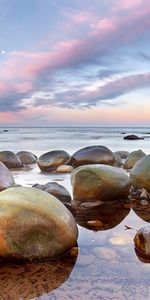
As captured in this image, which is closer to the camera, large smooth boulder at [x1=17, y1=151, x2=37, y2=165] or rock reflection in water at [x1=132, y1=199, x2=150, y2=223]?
rock reflection in water at [x1=132, y1=199, x2=150, y2=223]

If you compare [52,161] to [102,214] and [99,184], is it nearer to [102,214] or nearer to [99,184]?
[99,184]

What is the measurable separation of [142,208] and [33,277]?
2.36m

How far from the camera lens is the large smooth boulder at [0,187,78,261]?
109 inches

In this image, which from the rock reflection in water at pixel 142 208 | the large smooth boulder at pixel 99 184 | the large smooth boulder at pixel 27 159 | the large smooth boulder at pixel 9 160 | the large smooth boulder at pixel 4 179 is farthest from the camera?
the large smooth boulder at pixel 27 159

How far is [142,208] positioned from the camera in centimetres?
455

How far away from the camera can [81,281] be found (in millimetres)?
2482

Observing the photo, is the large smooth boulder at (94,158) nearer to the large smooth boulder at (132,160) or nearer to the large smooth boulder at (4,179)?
the large smooth boulder at (132,160)

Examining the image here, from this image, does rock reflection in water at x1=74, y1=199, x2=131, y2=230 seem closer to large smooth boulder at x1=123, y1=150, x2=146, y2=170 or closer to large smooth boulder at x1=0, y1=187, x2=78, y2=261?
large smooth boulder at x1=0, y1=187, x2=78, y2=261

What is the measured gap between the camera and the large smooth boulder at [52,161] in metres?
8.40

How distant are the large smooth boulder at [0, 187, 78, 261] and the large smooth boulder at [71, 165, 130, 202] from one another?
5.42 ft

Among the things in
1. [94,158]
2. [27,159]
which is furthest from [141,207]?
[27,159]

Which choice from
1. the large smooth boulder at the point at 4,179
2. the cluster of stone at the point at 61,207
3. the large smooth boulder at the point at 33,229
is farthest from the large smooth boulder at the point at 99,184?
the large smooth boulder at the point at 33,229

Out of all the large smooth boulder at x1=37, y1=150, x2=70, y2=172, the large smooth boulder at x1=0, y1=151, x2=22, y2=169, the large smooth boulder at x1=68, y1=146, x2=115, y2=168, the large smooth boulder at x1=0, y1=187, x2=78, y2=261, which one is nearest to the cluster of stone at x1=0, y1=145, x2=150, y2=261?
the large smooth boulder at x1=0, y1=187, x2=78, y2=261

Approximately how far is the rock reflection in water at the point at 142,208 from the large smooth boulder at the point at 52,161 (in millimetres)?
3685
